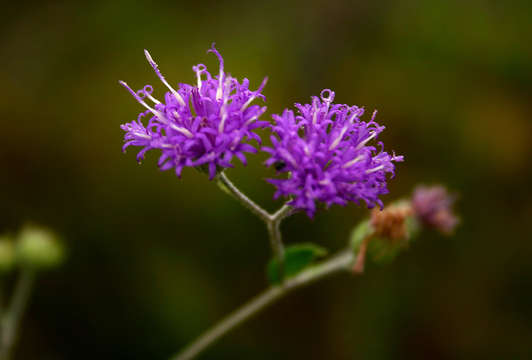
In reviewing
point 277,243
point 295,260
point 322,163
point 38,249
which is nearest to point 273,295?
point 295,260

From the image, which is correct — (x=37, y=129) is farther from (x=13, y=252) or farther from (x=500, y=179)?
(x=500, y=179)

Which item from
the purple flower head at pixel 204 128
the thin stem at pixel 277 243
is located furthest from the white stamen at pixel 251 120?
the thin stem at pixel 277 243

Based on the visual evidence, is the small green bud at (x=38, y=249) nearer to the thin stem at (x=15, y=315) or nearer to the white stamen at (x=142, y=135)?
the thin stem at (x=15, y=315)

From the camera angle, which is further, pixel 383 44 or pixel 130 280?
pixel 383 44

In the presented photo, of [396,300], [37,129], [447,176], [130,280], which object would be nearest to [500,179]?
[447,176]

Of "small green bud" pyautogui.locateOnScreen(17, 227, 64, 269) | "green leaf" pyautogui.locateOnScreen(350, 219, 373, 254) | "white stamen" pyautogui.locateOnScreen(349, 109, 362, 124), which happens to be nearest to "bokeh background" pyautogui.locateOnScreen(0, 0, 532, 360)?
"small green bud" pyautogui.locateOnScreen(17, 227, 64, 269)

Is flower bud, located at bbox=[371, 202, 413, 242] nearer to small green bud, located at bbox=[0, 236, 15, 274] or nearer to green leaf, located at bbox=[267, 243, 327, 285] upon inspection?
green leaf, located at bbox=[267, 243, 327, 285]
